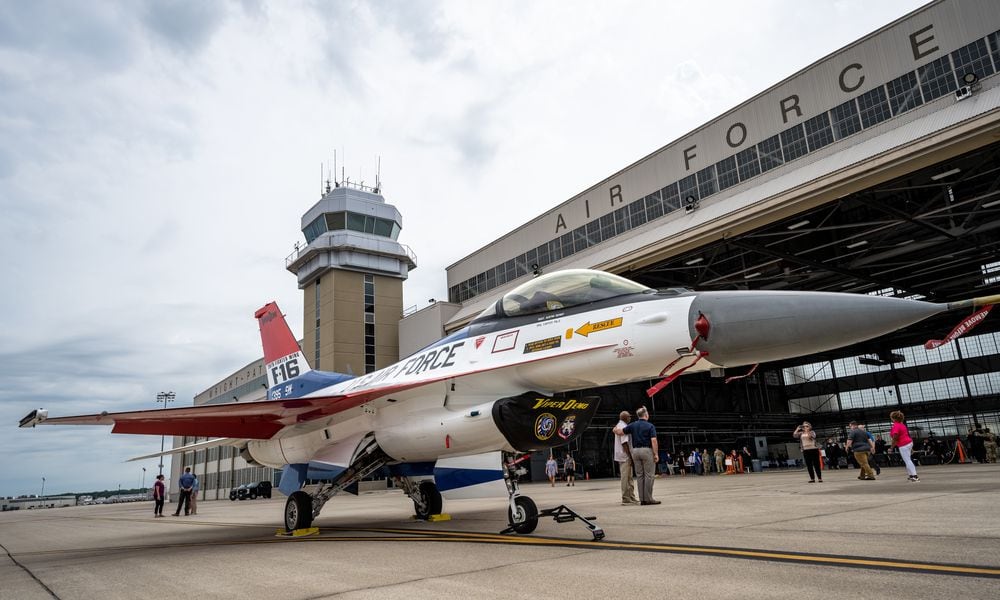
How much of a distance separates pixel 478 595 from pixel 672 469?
1447 inches

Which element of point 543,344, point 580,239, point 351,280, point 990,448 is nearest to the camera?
point 543,344

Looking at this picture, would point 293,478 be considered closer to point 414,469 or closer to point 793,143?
point 414,469

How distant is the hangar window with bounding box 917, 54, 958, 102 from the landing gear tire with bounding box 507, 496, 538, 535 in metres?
19.3

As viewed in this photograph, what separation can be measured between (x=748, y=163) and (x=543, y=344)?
1902 centimetres

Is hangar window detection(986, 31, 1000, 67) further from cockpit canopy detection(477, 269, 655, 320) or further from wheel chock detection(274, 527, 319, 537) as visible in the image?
wheel chock detection(274, 527, 319, 537)

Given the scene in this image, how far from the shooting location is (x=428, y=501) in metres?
9.40

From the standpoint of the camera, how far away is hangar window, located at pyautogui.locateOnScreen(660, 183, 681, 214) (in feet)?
80.8

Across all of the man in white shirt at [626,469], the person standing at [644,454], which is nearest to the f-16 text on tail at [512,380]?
the person standing at [644,454]

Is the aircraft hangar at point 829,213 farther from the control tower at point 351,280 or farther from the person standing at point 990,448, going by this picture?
the person standing at point 990,448

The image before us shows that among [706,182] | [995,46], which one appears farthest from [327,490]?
[995,46]

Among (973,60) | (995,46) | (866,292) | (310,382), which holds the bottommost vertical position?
(310,382)

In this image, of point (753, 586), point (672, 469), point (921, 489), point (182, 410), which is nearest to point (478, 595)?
point (753, 586)

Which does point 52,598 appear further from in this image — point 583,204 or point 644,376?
point 583,204

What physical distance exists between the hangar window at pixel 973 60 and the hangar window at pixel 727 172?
7234 millimetres
